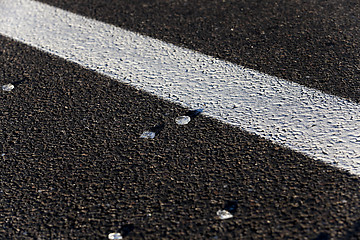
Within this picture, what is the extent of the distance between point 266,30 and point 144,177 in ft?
4.92

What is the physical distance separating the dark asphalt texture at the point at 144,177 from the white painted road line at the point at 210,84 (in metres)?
0.09

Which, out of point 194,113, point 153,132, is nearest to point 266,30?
point 194,113

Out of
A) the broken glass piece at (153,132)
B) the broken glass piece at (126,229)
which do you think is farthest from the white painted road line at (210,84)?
the broken glass piece at (126,229)

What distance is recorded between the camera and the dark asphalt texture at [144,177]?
1.79 m

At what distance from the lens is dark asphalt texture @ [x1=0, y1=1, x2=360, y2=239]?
5.87 ft

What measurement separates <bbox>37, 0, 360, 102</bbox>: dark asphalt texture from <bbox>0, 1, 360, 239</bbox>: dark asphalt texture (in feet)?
0.29

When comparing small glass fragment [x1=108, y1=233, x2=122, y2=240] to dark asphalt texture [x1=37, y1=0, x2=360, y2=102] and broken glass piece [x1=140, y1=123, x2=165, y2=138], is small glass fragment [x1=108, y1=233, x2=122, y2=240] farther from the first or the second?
dark asphalt texture [x1=37, y1=0, x2=360, y2=102]

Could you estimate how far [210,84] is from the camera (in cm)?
260

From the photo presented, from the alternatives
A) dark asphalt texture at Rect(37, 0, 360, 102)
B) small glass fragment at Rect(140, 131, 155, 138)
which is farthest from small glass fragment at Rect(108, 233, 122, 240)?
dark asphalt texture at Rect(37, 0, 360, 102)

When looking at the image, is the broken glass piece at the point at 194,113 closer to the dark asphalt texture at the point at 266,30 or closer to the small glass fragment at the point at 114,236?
the dark asphalt texture at the point at 266,30

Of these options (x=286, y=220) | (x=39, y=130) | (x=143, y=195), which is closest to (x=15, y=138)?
(x=39, y=130)

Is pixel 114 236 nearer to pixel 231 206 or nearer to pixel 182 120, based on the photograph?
pixel 231 206

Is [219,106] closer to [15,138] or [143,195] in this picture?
[143,195]

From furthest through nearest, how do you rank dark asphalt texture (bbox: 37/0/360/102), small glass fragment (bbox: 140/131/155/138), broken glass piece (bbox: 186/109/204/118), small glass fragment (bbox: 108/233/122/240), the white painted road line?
dark asphalt texture (bbox: 37/0/360/102) → broken glass piece (bbox: 186/109/204/118) → small glass fragment (bbox: 140/131/155/138) → the white painted road line → small glass fragment (bbox: 108/233/122/240)
